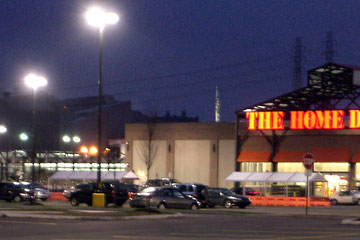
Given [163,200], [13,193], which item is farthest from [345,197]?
[13,193]

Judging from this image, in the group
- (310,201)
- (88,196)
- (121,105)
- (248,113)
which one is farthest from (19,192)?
(121,105)

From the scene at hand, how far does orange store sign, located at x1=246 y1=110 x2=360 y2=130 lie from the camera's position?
206 feet

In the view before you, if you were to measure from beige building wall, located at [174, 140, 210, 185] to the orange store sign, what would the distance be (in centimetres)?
783

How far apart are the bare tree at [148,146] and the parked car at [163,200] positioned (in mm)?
36439

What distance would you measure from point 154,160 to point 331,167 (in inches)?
811

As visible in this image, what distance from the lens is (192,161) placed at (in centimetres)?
7444

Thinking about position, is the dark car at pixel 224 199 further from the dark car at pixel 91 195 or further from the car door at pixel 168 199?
the car door at pixel 168 199

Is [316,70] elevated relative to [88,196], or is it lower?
elevated

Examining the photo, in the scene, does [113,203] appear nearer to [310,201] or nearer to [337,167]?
[310,201]

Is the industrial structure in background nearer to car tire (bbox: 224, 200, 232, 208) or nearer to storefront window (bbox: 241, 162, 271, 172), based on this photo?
storefront window (bbox: 241, 162, 271, 172)

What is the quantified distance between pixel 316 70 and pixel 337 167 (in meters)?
9.18

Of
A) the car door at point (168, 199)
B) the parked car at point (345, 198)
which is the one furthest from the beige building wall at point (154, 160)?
the car door at point (168, 199)

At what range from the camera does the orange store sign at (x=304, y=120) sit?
206 feet

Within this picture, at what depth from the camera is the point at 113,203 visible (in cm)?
4344
